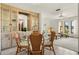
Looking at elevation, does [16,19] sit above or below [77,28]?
above

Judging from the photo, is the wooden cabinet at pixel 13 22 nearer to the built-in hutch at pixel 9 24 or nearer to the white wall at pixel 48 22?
the built-in hutch at pixel 9 24

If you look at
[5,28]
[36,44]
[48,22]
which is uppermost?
[48,22]

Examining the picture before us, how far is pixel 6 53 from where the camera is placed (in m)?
2.35

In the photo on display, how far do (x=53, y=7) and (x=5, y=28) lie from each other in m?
1.03

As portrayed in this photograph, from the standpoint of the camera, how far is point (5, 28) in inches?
92.4

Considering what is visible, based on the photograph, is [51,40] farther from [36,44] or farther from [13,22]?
[13,22]

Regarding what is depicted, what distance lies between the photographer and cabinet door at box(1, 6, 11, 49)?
2326mm

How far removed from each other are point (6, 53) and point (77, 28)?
147 centimetres

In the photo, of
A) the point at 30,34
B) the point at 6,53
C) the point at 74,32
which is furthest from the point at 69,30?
the point at 6,53

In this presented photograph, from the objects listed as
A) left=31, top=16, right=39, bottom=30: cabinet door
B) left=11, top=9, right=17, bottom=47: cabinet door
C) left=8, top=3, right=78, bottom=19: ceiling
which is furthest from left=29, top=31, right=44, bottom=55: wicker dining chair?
left=8, top=3, right=78, bottom=19: ceiling

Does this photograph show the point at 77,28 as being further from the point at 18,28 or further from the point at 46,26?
the point at 18,28

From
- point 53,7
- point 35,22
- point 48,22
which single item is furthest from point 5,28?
point 53,7

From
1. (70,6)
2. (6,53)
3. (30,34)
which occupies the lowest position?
(6,53)

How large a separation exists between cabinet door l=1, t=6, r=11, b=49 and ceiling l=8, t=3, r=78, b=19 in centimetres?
20
